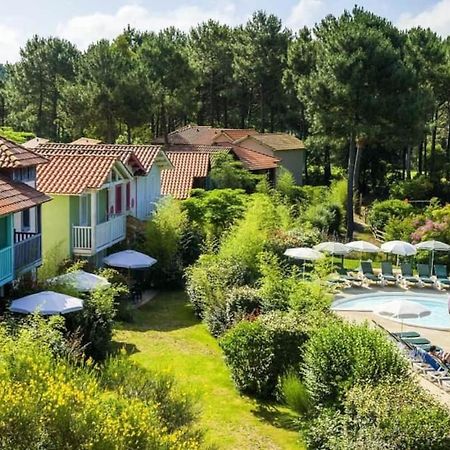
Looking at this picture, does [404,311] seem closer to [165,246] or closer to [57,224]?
[165,246]

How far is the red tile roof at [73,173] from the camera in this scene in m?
26.2

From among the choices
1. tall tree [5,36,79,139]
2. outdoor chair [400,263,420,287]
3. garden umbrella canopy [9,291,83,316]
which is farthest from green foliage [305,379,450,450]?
tall tree [5,36,79,139]

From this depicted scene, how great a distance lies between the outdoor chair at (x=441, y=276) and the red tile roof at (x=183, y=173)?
14.3 metres

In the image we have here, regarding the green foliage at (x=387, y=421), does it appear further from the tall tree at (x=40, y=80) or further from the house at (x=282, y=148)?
the tall tree at (x=40, y=80)

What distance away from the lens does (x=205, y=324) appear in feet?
81.4

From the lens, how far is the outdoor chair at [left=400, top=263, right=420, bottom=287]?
3198 centimetres

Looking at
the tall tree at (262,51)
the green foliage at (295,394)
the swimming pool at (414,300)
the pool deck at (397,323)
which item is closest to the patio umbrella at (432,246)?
the pool deck at (397,323)

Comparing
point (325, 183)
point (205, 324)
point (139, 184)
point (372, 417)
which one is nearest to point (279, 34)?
point (325, 183)

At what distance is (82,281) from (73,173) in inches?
240

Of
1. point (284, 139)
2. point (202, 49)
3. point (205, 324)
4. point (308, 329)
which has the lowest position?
point (205, 324)

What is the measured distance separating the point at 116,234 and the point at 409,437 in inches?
751

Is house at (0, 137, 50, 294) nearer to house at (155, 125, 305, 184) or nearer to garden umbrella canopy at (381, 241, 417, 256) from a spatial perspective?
garden umbrella canopy at (381, 241, 417, 256)

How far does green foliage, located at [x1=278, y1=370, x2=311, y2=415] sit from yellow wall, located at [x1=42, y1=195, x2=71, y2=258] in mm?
12094

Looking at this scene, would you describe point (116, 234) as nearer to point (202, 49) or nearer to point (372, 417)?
point (372, 417)
